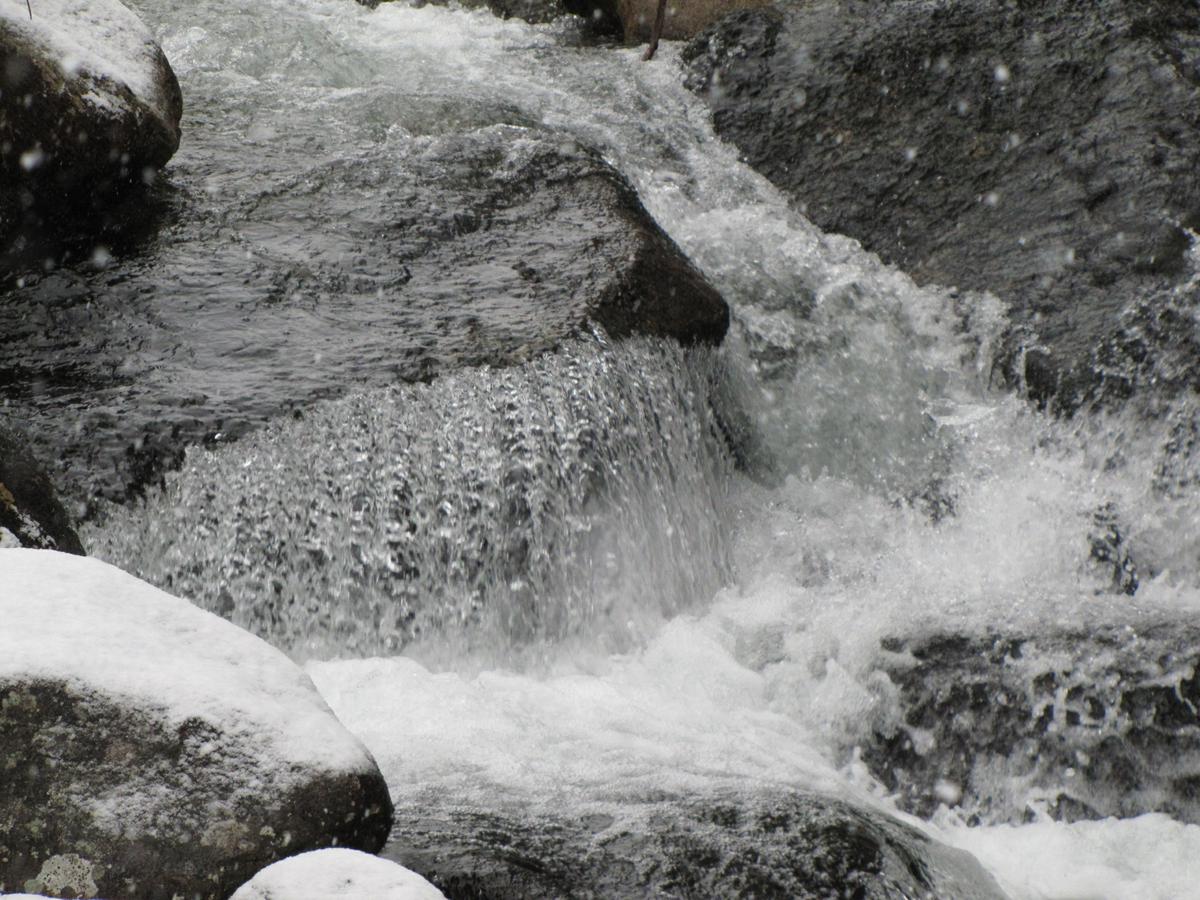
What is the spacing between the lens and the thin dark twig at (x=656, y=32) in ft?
26.0

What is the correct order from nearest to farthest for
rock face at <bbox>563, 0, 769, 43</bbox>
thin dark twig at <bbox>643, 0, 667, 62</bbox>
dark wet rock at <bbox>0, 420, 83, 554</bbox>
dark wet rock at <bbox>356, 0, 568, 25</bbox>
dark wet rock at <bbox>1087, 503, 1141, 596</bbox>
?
dark wet rock at <bbox>0, 420, 83, 554</bbox>
dark wet rock at <bbox>1087, 503, 1141, 596</bbox>
thin dark twig at <bbox>643, 0, 667, 62</bbox>
rock face at <bbox>563, 0, 769, 43</bbox>
dark wet rock at <bbox>356, 0, 568, 25</bbox>

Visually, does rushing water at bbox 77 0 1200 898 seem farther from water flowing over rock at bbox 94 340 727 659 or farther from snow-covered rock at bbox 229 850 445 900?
snow-covered rock at bbox 229 850 445 900

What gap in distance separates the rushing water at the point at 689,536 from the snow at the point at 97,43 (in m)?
0.53

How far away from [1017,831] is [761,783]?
0.86 metres

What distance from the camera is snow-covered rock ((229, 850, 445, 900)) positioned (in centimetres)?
217

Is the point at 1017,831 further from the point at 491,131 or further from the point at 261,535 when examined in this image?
the point at 491,131

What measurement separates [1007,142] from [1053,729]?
362 cm

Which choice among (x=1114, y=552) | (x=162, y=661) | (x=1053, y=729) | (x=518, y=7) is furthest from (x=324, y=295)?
(x=518, y=7)

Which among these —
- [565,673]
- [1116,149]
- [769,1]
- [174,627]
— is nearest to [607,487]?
[565,673]

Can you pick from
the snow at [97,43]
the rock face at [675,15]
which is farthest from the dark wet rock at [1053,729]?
the rock face at [675,15]

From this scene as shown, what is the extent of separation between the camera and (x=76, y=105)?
5.28 m

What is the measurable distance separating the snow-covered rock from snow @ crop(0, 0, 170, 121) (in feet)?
13.4

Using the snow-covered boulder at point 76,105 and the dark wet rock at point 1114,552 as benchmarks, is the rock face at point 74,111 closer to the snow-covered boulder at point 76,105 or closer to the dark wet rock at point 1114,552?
the snow-covered boulder at point 76,105

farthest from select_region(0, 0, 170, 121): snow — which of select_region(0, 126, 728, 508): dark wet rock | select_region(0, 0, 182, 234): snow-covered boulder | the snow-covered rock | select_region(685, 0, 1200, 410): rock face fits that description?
the snow-covered rock
